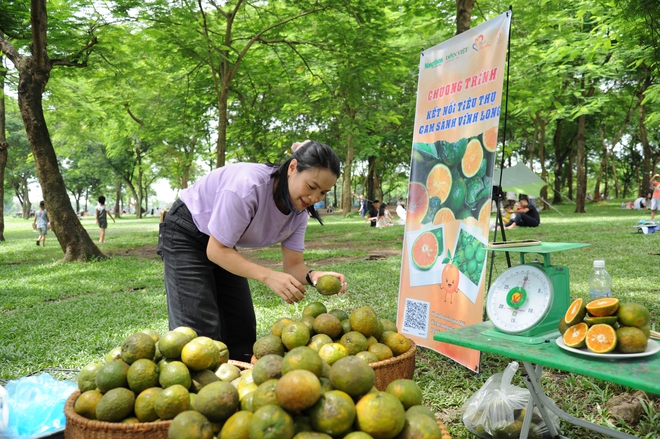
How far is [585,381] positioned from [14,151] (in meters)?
39.1

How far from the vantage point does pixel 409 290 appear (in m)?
4.30

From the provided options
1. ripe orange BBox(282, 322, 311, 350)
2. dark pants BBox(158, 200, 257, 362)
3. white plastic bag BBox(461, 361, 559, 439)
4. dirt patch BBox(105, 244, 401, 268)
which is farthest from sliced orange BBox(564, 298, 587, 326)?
dirt patch BBox(105, 244, 401, 268)

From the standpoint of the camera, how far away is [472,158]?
3.78m

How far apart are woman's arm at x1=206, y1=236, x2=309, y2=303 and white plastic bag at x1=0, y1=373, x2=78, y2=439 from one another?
0.95 m

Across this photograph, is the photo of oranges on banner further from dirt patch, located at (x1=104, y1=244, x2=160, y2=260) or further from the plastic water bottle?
dirt patch, located at (x1=104, y1=244, x2=160, y2=260)

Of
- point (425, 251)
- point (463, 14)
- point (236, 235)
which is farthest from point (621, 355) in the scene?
point (463, 14)

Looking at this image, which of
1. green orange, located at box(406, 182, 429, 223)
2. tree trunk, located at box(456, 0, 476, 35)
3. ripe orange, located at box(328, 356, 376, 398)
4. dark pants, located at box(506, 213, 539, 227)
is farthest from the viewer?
dark pants, located at box(506, 213, 539, 227)

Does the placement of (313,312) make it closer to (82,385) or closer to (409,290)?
(82,385)

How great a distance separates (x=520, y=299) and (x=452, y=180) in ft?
5.84

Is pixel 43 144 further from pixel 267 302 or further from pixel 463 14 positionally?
pixel 463 14

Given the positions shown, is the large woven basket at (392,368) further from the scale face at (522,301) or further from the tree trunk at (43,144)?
the tree trunk at (43,144)

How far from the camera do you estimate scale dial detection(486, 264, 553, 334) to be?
7.47ft

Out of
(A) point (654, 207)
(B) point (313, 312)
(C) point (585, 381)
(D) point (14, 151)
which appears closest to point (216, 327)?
(B) point (313, 312)

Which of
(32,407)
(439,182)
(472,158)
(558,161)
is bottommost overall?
(32,407)
